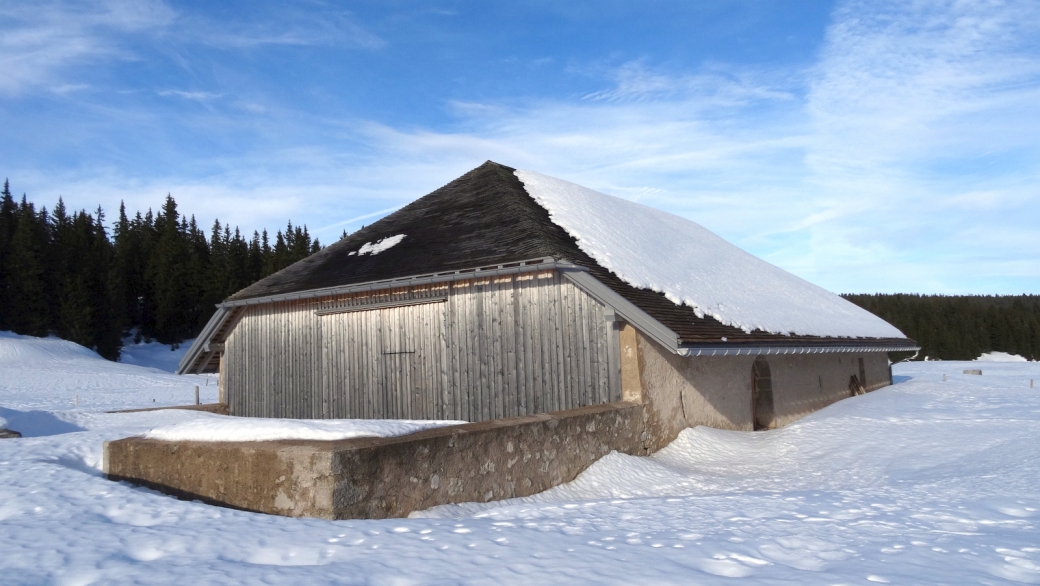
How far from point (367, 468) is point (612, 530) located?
2.06m

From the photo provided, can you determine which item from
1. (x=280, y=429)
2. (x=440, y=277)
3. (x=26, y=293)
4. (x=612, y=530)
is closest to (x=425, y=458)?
(x=280, y=429)

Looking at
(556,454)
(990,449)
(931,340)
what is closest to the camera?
(556,454)

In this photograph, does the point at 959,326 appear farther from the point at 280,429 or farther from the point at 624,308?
the point at 280,429

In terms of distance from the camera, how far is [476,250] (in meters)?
11.5

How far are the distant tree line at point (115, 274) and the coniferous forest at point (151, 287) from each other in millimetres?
81

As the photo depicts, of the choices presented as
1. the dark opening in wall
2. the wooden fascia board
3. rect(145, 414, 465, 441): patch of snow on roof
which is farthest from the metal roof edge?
the dark opening in wall

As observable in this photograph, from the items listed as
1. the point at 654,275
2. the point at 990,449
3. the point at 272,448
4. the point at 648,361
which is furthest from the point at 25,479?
the point at 990,449

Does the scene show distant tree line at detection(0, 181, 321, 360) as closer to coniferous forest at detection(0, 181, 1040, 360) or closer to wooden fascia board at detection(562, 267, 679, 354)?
coniferous forest at detection(0, 181, 1040, 360)

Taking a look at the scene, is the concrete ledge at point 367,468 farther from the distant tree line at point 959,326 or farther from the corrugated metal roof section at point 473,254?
the distant tree line at point 959,326

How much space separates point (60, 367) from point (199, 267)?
22192mm

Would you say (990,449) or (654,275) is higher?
(654,275)

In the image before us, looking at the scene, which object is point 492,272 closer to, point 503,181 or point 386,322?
point 386,322

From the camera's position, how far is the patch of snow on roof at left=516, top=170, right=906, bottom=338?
11711mm

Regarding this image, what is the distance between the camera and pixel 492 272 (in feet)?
34.7
